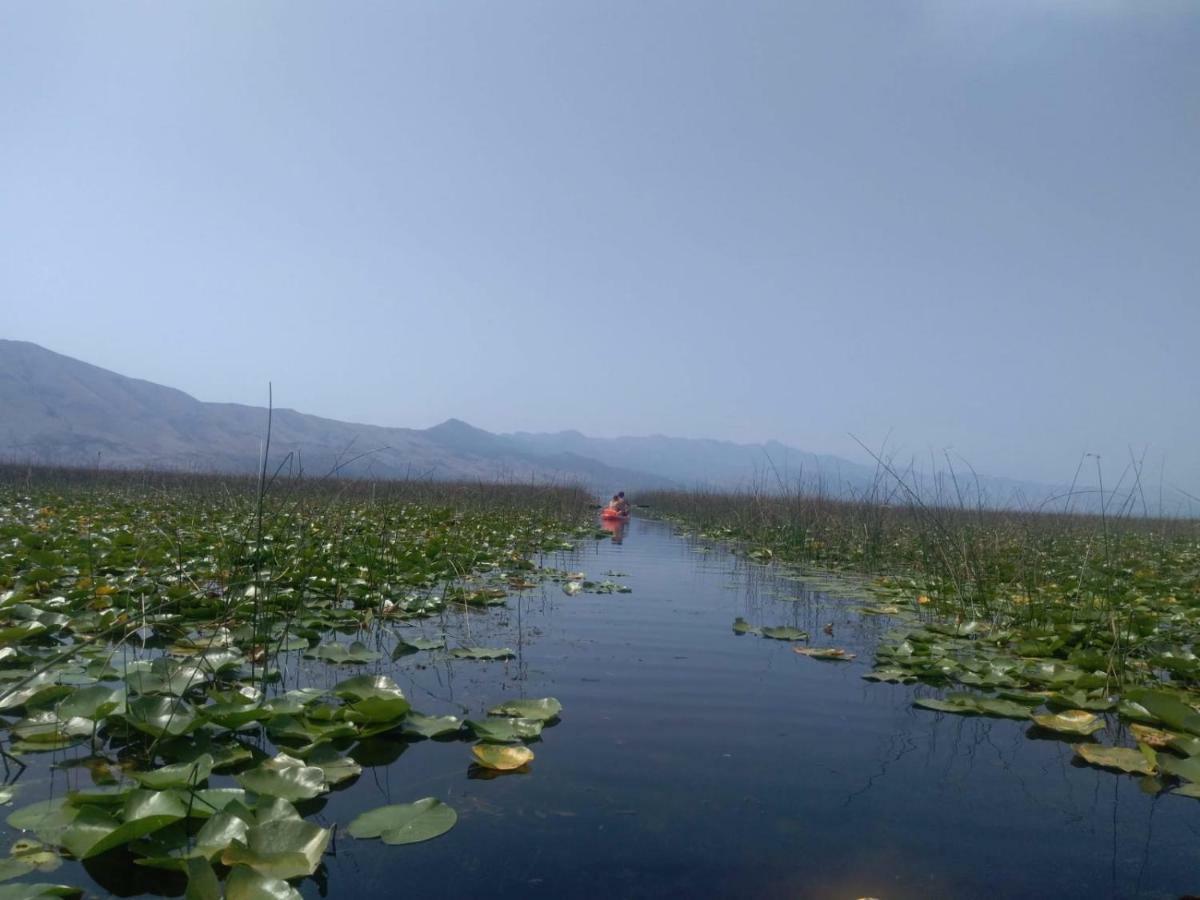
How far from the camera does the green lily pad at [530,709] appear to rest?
9.02 ft

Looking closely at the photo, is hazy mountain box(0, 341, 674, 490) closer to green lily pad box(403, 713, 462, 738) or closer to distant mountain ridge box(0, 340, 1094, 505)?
distant mountain ridge box(0, 340, 1094, 505)

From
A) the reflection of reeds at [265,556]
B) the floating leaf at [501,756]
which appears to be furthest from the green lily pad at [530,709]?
the reflection of reeds at [265,556]

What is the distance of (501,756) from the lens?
91.4 inches

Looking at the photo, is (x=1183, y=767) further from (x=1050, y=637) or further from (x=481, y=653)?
(x=481, y=653)

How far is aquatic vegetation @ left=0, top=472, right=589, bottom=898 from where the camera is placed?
166 cm

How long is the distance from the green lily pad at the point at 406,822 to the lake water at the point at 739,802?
4 centimetres

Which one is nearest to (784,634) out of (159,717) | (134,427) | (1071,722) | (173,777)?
(1071,722)

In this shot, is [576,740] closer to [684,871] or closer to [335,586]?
[684,871]

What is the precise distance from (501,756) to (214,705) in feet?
3.24

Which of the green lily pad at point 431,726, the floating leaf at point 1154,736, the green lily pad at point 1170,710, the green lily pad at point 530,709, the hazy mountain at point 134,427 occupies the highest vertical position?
the hazy mountain at point 134,427

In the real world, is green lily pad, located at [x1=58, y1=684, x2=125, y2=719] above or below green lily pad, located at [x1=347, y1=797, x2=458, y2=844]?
above

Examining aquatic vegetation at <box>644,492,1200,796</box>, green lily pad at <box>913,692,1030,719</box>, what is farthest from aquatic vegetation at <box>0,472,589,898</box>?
aquatic vegetation at <box>644,492,1200,796</box>

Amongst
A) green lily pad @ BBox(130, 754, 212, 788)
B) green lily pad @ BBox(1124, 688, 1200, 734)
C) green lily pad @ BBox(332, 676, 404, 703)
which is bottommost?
green lily pad @ BBox(130, 754, 212, 788)

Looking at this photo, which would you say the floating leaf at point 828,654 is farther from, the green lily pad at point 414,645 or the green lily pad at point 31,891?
the green lily pad at point 31,891
